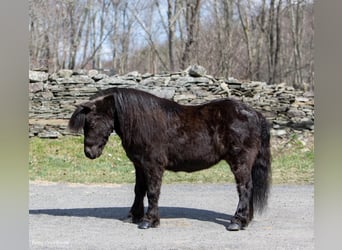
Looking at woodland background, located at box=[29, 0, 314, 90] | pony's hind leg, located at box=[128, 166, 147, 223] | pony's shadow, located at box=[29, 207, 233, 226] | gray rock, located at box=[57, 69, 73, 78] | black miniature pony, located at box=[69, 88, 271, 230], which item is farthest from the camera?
gray rock, located at box=[57, 69, 73, 78]

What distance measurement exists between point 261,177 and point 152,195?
29.0 inches

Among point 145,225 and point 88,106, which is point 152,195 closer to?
point 145,225

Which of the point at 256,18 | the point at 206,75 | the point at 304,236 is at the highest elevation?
the point at 256,18

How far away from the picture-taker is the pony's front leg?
11.6 ft

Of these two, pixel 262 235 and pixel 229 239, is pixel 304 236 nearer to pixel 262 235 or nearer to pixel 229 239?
pixel 262 235

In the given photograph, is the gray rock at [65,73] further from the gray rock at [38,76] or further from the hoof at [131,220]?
the hoof at [131,220]

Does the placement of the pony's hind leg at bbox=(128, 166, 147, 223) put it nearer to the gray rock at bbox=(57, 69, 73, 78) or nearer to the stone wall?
the stone wall

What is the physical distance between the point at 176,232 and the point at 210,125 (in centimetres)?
71

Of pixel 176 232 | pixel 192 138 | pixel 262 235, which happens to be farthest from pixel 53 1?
pixel 262 235

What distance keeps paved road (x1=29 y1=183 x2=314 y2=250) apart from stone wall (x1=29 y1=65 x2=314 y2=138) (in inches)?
21.4

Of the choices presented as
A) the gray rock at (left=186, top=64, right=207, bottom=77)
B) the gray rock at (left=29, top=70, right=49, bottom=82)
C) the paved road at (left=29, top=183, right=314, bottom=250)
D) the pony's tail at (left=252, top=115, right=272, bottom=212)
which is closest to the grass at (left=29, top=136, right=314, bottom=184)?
the paved road at (left=29, top=183, right=314, bottom=250)
